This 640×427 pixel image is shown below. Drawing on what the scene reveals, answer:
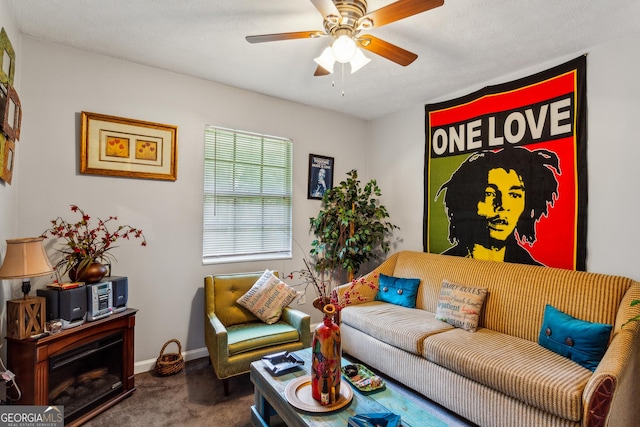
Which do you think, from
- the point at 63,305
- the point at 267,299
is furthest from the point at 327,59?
the point at 63,305

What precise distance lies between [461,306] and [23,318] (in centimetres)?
291

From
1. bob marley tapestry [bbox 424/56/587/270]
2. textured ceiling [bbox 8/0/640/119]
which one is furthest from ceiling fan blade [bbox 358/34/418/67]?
bob marley tapestry [bbox 424/56/587/270]

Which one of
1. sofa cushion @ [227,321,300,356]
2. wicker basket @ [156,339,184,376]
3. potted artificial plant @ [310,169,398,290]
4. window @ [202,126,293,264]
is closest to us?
sofa cushion @ [227,321,300,356]

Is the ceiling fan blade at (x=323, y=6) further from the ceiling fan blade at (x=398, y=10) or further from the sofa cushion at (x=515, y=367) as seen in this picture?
the sofa cushion at (x=515, y=367)

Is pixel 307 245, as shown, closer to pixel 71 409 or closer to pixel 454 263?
pixel 454 263

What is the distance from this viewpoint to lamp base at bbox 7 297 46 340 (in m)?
1.85

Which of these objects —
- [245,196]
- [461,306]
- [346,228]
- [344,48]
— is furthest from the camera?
[346,228]

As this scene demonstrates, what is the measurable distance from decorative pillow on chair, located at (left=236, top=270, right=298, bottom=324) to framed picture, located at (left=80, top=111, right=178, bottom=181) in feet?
4.12

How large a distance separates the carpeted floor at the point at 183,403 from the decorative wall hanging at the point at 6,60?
2159 mm

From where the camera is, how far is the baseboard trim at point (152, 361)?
2730mm

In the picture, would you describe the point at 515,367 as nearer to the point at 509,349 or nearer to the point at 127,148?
the point at 509,349

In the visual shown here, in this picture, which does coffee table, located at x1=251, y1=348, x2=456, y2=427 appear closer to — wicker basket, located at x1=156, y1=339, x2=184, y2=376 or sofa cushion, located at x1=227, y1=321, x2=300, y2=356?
sofa cushion, located at x1=227, y1=321, x2=300, y2=356

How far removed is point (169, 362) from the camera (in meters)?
2.69

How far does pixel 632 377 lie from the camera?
73.0 inches
